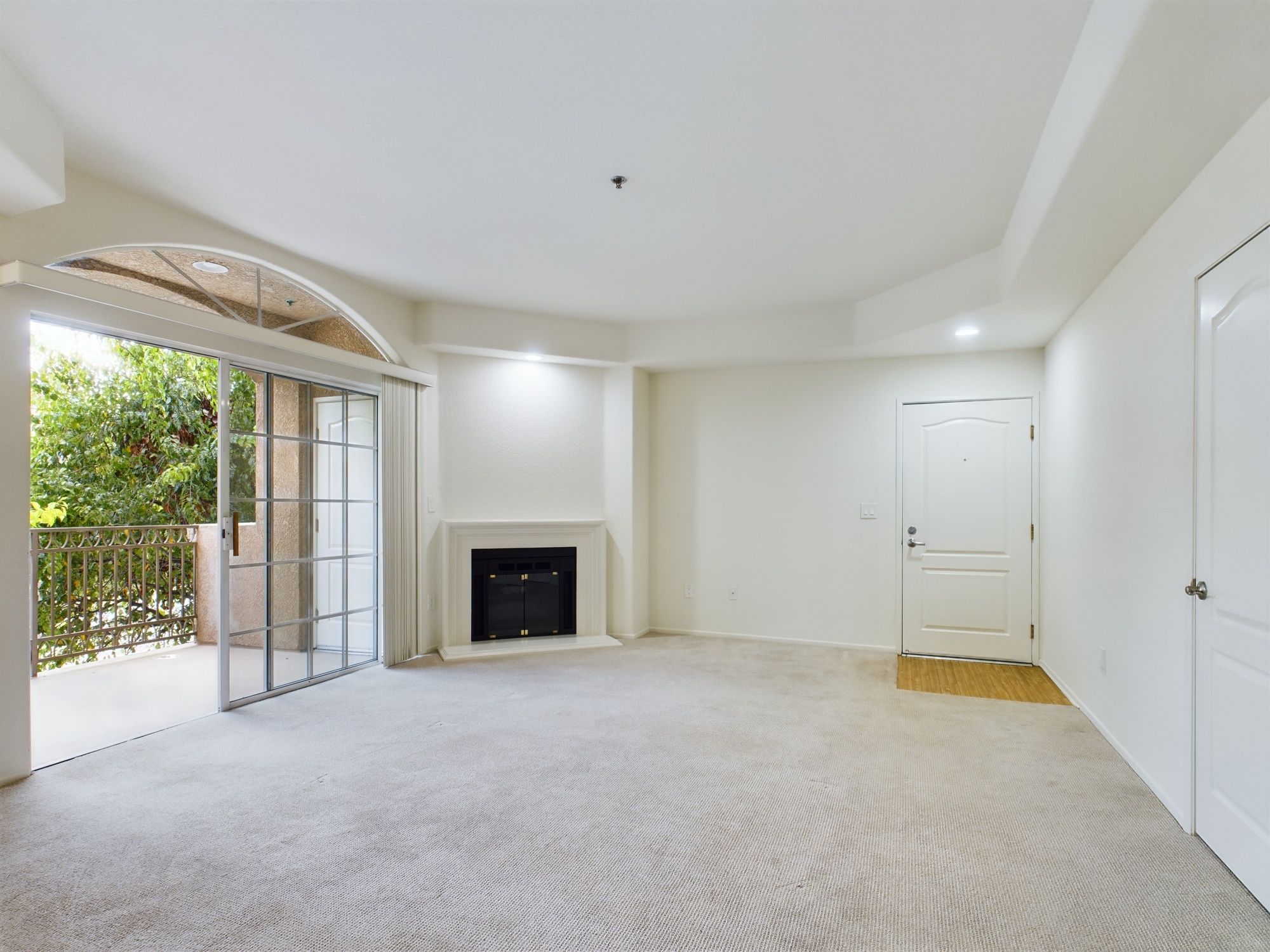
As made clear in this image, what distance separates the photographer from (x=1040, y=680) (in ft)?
15.7

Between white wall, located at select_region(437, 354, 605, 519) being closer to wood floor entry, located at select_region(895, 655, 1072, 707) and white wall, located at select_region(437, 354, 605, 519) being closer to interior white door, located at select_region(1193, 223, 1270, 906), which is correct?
wood floor entry, located at select_region(895, 655, 1072, 707)

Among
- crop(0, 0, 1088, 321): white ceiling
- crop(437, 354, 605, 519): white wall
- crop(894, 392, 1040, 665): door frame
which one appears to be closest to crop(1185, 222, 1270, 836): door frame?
crop(0, 0, 1088, 321): white ceiling

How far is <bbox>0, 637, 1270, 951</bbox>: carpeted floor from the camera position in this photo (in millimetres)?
2002

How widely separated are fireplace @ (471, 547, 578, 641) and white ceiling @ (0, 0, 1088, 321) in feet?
8.42

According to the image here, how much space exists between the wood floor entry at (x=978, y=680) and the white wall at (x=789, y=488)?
511 millimetres

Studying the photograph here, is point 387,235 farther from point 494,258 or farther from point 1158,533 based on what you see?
point 1158,533

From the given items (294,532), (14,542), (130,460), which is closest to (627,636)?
(294,532)

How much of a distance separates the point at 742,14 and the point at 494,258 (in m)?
2.58

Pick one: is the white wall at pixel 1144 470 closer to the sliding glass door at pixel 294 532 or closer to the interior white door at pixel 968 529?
the interior white door at pixel 968 529

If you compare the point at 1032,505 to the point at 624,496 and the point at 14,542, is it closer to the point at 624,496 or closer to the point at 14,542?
the point at 624,496

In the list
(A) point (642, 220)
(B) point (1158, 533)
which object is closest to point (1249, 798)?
(B) point (1158, 533)

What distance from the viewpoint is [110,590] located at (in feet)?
18.3

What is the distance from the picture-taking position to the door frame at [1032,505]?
5.25m

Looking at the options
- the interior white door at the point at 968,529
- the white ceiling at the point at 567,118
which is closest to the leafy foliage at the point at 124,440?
the white ceiling at the point at 567,118
